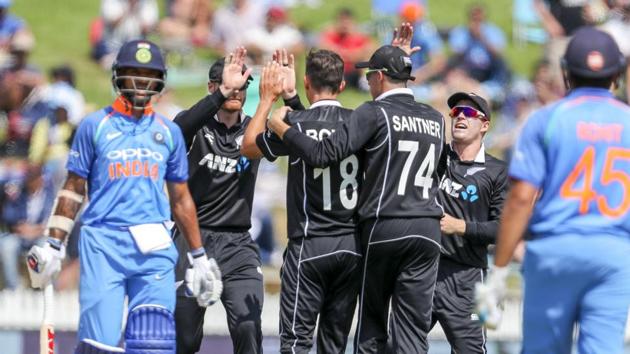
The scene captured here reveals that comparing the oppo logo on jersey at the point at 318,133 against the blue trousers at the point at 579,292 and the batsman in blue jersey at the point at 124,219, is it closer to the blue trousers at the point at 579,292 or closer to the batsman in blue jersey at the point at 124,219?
the batsman in blue jersey at the point at 124,219

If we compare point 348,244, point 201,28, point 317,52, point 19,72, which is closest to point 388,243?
point 348,244

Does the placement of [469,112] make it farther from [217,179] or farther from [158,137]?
[158,137]

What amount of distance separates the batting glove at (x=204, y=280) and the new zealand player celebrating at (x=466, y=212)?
1.81m

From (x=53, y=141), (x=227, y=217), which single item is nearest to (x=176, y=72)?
(x=53, y=141)

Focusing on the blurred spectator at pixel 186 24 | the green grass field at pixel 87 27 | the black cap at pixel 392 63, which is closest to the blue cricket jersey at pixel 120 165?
the black cap at pixel 392 63

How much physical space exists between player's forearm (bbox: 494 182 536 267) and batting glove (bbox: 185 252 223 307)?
7.21 ft

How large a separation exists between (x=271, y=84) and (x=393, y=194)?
117cm

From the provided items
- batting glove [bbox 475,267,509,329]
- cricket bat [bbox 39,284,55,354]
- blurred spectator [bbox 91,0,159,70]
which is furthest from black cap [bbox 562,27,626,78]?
blurred spectator [bbox 91,0,159,70]

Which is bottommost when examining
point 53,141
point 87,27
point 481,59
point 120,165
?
point 120,165

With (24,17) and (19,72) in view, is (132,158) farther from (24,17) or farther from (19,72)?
(24,17)

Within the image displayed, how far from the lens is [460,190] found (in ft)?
30.7

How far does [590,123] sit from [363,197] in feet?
7.08

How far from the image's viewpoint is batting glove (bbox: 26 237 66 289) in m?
8.00

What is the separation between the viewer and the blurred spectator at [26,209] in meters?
14.3
